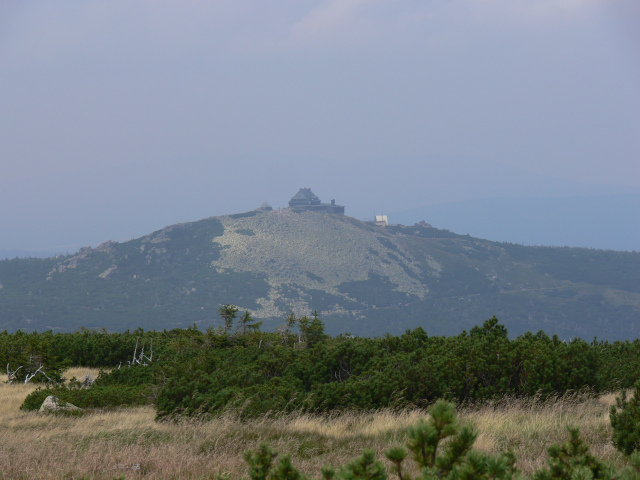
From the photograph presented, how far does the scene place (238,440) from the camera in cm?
898

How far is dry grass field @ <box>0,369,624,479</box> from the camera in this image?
287 inches

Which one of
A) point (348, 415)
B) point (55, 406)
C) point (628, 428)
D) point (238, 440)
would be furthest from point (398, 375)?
point (55, 406)

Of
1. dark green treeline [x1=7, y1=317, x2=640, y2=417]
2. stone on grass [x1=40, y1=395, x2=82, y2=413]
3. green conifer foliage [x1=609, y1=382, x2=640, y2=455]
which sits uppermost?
green conifer foliage [x1=609, y1=382, x2=640, y2=455]

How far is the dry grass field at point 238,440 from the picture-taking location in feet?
24.0

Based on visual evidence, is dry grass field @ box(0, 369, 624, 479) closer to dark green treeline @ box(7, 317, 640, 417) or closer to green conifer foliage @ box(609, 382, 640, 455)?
green conifer foliage @ box(609, 382, 640, 455)

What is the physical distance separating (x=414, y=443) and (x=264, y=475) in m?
1.25

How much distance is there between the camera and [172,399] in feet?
45.2

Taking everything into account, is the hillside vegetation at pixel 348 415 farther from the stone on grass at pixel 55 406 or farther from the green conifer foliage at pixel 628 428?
the stone on grass at pixel 55 406

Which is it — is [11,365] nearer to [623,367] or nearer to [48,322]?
[623,367]

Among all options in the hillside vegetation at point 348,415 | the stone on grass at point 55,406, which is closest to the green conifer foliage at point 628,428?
the hillside vegetation at point 348,415

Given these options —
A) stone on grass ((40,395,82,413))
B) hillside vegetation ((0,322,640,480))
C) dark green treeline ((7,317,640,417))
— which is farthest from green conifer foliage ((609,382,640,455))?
stone on grass ((40,395,82,413))

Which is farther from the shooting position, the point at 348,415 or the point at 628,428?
the point at 348,415

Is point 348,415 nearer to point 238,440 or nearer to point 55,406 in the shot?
point 238,440

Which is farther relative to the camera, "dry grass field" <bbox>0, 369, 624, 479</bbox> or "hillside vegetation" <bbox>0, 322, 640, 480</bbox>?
"dry grass field" <bbox>0, 369, 624, 479</bbox>
